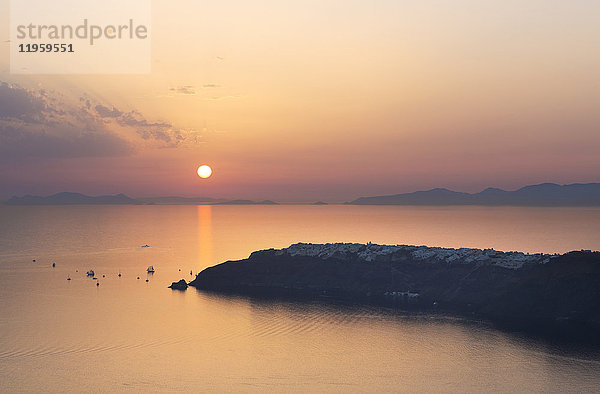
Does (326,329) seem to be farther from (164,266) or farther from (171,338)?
(164,266)

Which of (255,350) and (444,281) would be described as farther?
(444,281)

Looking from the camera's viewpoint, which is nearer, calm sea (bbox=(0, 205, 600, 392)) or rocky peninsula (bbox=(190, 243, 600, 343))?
calm sea (bbox=(0, 205, 600, 392))

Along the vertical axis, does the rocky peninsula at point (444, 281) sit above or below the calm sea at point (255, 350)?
above

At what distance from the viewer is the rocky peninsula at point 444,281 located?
93075 millimetres

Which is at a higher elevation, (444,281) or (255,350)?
(444,281)

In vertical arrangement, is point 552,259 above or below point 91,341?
above

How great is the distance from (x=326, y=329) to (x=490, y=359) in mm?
27181

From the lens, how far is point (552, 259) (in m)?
105

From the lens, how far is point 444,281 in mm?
115250

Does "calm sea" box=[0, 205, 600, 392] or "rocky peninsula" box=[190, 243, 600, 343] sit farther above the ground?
"rocky peninsula" box=[190, 243, 600, 343]

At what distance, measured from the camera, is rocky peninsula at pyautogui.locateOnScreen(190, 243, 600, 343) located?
93075 millimetres

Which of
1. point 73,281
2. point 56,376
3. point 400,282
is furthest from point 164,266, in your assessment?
point 56,376

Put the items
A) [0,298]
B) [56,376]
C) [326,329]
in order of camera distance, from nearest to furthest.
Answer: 1. [56,376]
2. [326,329]
3. [0,298]

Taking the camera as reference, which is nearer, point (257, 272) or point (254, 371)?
point (254, 371)
